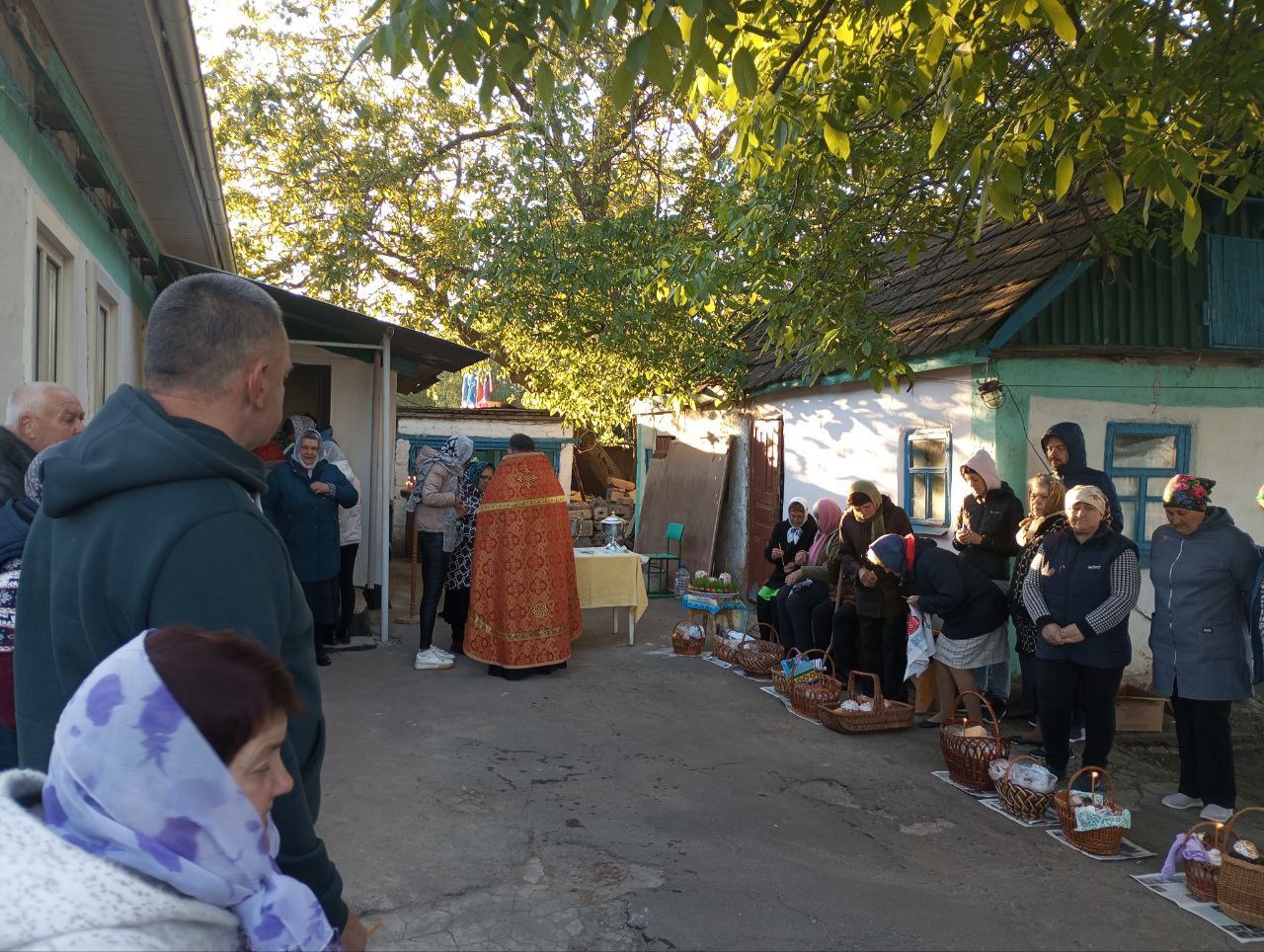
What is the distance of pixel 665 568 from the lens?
13203mm

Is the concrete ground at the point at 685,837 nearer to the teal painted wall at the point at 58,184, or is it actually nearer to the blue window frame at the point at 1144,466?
the blue window frame at the point at 1144,466

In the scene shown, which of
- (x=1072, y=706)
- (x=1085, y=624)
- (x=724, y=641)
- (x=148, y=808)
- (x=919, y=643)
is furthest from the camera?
(x=724, y=641)

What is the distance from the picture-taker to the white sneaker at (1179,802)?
5297 mm

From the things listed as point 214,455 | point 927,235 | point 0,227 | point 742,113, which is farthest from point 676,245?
point 214,455

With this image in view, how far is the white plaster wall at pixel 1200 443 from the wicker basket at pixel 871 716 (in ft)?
7.43

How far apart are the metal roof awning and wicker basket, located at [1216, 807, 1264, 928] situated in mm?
6971

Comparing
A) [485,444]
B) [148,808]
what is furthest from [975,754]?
[485,444]

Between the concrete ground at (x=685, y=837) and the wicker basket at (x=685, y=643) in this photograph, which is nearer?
the concrete ground at (x=685, y=837)

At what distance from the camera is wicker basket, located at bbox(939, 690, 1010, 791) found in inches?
208

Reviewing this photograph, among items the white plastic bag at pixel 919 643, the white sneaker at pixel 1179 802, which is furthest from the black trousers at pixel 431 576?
the white sneaker at pixel 1179 802

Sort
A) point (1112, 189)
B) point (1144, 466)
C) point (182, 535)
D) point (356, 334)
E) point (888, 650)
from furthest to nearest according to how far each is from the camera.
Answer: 1. point (356, 334)
2. point (1144, 466)
3. point (888, 650)
4. point (1112, 189)
5. point (182, 535)

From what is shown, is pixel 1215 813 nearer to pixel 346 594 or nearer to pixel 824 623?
pixel 824 623

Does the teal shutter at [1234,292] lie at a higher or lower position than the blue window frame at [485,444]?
higher

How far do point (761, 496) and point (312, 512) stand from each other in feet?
18.5
